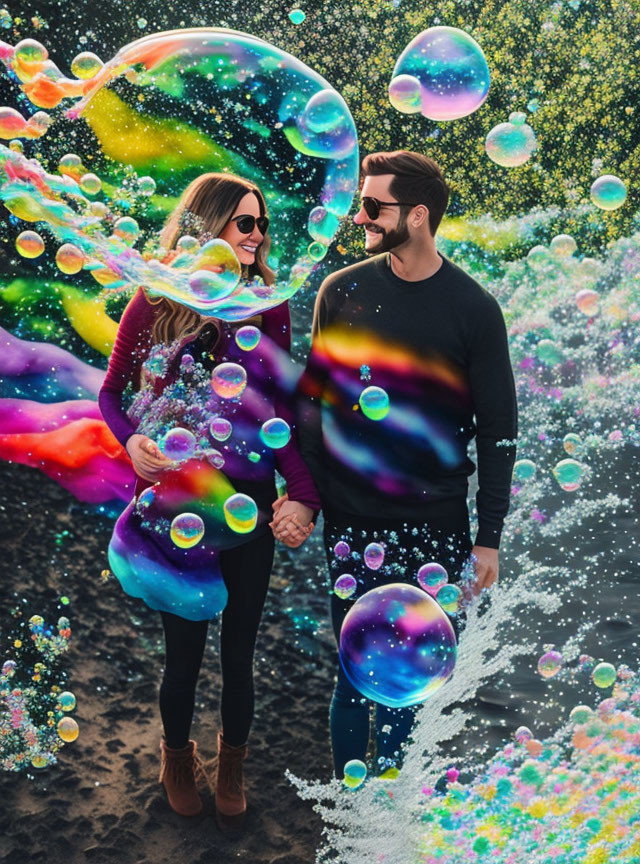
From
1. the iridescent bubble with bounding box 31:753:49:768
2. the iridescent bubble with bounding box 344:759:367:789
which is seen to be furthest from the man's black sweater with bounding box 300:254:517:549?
the iridescent bubble with bounding box 31:753:49:768

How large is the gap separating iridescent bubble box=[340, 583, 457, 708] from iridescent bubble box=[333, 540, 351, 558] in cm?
10

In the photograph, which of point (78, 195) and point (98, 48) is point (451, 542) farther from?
point (98, 48)

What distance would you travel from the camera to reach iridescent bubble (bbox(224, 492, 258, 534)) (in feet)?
8.09

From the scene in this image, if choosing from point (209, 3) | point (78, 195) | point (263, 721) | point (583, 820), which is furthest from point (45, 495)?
point (209, 3)

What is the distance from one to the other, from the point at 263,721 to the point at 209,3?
4.00 m

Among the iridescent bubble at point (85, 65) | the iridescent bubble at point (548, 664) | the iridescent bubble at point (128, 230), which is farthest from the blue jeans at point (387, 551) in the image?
the iridescent bubble at point (85, 65)

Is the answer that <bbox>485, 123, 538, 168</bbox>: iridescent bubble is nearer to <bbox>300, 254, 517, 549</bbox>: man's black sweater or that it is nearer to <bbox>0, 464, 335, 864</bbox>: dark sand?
<bbox>300, 254, 517, 549</bbox>: man's black sweater

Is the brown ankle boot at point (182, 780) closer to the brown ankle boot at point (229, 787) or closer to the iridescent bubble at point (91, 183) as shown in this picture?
the brown ankle boot at point (229, 787)

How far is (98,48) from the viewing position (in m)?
5.78

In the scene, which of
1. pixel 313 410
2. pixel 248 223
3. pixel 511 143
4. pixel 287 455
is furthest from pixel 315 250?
pixel 511 143

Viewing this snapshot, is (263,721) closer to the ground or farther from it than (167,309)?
closer to the ground

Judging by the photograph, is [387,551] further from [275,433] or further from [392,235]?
[392,235]

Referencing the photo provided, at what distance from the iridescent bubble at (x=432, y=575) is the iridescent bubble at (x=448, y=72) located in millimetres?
1033

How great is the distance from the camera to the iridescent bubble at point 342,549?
2.55 m
